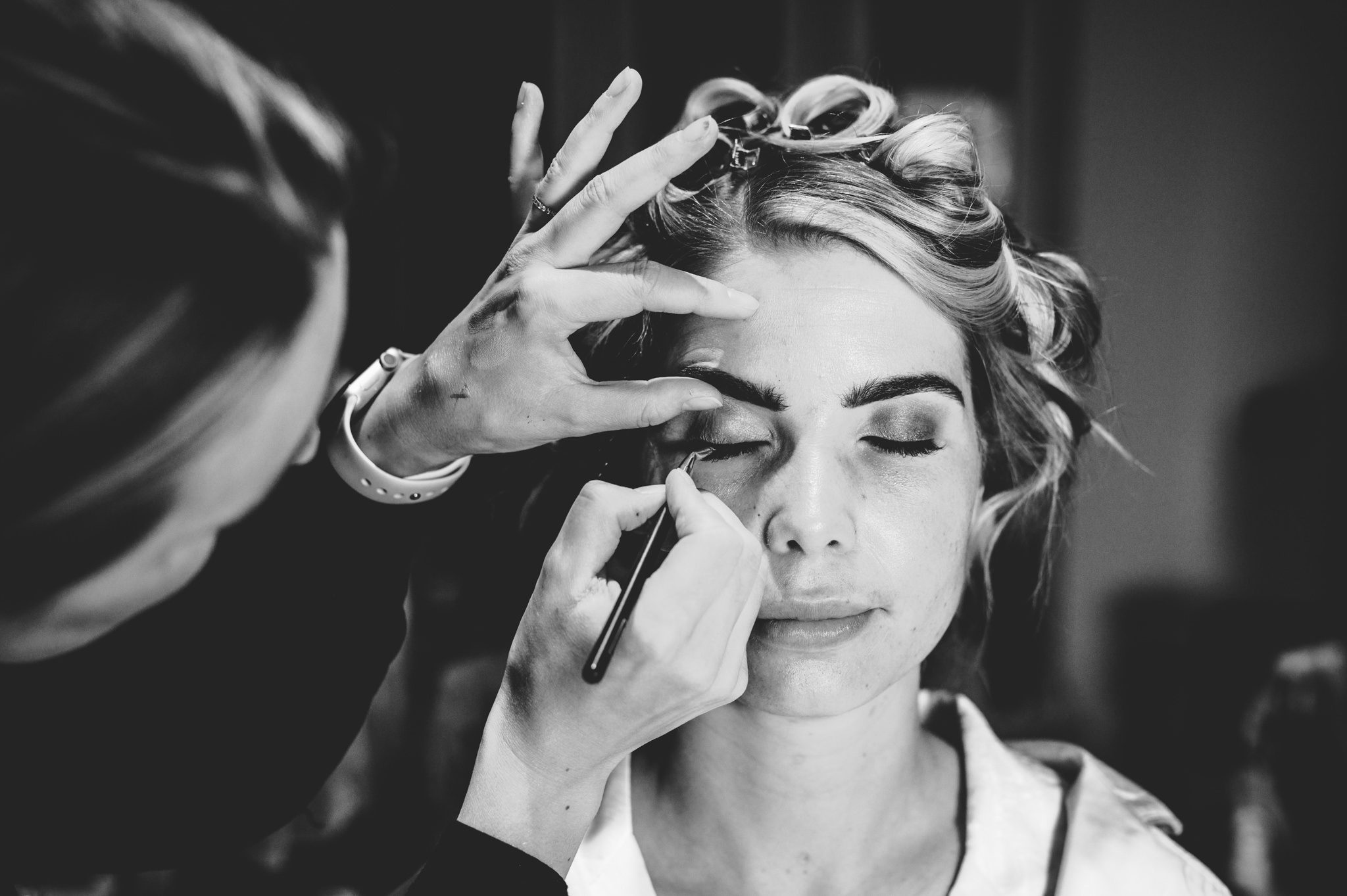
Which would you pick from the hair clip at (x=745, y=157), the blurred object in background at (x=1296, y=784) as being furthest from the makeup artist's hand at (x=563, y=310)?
the blurred object in background at (x=1296, y=784)

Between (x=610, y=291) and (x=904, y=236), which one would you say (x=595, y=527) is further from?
(x=904, y=236)

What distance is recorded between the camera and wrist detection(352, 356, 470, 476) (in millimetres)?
1038

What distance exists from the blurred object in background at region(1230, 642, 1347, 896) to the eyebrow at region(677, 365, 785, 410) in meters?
1.41

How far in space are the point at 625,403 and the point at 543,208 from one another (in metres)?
0.21

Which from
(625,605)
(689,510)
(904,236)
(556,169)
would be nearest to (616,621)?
(625,605)

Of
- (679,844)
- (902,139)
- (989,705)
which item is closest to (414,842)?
(679,844)

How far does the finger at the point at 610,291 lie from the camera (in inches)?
35.4

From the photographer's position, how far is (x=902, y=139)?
1151mm

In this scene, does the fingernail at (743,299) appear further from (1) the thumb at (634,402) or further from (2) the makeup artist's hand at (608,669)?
(2) the makeup artist's hand at (608,669)

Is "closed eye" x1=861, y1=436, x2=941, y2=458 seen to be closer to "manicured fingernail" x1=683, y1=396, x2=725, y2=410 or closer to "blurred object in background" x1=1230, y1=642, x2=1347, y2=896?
"manicured fingernail" x1=683, y1=396, x2=725, y2=410

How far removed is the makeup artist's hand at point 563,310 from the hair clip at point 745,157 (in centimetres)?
24

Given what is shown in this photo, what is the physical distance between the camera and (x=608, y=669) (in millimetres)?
800

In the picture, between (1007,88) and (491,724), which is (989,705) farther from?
(491,724)

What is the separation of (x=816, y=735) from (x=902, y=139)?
0.69 metres
